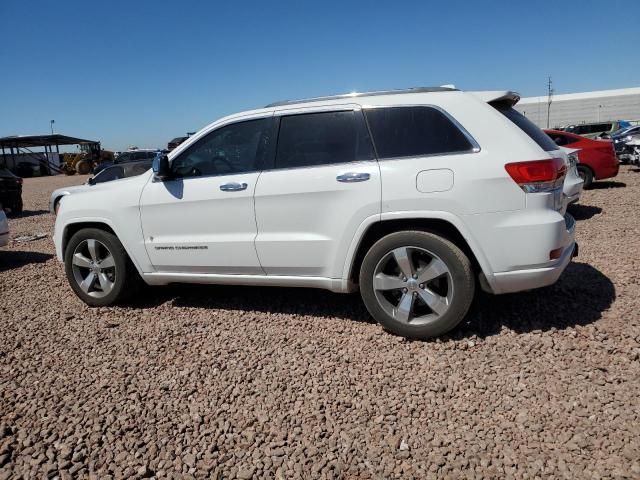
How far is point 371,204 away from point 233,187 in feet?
3.87

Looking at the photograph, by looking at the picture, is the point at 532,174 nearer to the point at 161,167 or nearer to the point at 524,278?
the point at 524,278

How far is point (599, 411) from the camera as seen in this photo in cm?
260

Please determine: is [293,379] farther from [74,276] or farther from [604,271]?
[604,271]

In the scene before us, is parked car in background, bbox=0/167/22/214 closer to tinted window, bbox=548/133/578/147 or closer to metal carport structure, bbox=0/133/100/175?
tinted window, bbox=548/133/578/147

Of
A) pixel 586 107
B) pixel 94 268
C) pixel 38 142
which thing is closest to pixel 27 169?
pixel 38 142

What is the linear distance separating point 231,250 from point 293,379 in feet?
4.22

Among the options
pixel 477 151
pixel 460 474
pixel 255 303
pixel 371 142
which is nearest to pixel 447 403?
pixel 460 474

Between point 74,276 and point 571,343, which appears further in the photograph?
point 74,276

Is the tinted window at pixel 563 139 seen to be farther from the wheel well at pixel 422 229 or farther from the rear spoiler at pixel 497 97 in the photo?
the wheel well at pixel 422 229

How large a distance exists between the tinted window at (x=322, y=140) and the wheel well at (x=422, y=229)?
0.53m

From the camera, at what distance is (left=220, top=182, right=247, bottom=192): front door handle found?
3.85 meters

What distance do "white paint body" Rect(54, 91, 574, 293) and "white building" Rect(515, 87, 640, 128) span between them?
2812 inches

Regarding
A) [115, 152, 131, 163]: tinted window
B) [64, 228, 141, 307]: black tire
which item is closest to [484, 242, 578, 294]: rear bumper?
[64, 228, 141, 307]: black tire

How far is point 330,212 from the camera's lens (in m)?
3.57
